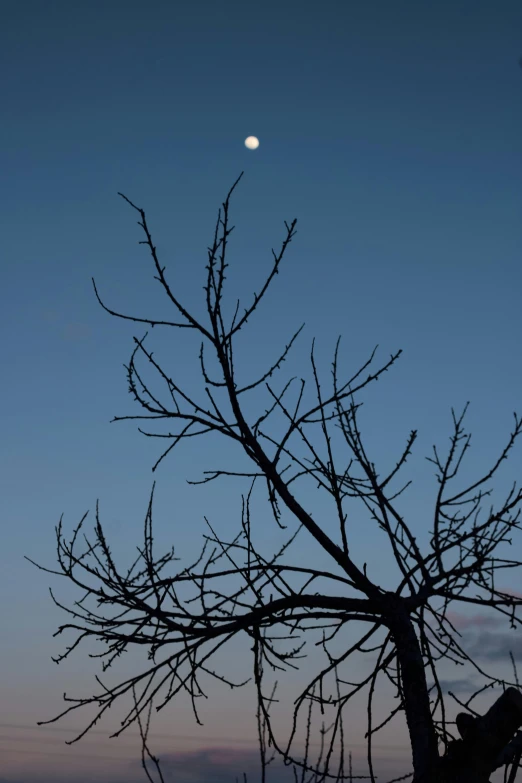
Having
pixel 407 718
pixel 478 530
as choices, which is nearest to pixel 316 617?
pixel 407 718

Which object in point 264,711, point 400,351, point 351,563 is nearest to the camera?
point 264,711

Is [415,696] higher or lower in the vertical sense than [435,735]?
higher

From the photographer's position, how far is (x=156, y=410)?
464cm

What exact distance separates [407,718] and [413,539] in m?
1.06

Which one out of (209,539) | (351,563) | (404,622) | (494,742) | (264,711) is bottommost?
(494,742)

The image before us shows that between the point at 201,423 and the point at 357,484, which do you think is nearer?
the point at 201,423

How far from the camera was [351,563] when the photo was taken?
14.9 ft

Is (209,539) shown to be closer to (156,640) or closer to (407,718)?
(156,640)

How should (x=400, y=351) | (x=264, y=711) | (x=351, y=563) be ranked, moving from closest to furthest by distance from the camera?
1. (x=264, y=711)
2. (x=351, y=563)
3. (x=400, y=351)

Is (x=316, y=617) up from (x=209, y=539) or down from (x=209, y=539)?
down

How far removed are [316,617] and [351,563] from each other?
38 cm

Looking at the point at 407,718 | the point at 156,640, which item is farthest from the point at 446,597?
the point at 156,640

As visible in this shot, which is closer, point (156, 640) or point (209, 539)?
point (156, 640)

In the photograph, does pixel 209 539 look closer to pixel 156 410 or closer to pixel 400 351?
pixel 156 410
